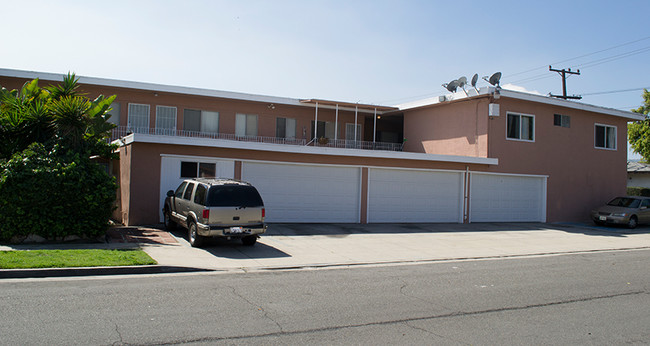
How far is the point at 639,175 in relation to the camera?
36312mm

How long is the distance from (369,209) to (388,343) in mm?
14180

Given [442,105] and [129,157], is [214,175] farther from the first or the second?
[442,105]

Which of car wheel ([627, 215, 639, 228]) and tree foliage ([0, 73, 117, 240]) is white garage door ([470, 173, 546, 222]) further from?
tree foliage ([0, 73, 117, 240])

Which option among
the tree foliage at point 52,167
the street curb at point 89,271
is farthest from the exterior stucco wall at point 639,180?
the tree foliage at point 52,167

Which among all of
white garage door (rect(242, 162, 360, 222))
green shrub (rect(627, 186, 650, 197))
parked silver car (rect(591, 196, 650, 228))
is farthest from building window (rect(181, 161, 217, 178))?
green shrub (rect(627, 186, 650, 197))

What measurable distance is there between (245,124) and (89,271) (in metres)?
15.0

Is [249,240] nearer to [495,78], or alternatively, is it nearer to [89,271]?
[89,271]

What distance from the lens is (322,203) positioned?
62.6 feet

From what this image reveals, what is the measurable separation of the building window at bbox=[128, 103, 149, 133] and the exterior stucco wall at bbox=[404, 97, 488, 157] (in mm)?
12722

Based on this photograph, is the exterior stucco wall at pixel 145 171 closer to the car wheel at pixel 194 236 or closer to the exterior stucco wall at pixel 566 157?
the car wheel at pixel 194 236

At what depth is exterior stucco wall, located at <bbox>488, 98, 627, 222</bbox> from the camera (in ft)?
73.2

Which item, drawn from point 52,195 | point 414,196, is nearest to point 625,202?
point 414,196

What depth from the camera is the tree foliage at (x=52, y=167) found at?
12.0 metres

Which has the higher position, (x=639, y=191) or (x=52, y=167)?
(x=52, y=167)
